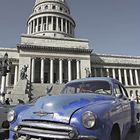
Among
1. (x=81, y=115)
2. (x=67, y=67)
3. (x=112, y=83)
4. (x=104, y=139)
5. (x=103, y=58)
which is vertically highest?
(x=103, y=58)

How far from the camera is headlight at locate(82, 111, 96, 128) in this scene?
298cm

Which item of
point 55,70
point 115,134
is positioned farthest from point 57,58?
point 115,134

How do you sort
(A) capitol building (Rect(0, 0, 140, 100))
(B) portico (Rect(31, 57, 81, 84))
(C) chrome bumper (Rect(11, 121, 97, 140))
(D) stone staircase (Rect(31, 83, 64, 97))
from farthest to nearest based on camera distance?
1. (B) portico (Rect(31, 57, 81, 84))
2. (A) capitol building (Rect(0, 0, 140, 100))
3. (D) stone staircase (Rect(31, 83, 64, 97))
4. (C) chrome bumper (Rect(11, 121, 97, 140))

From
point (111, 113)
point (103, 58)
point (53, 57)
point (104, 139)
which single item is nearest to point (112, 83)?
point (111, 113)

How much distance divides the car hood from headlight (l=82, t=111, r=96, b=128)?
9.3 inches

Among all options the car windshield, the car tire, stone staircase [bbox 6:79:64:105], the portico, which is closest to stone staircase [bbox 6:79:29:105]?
stone staircase [bbox 6:79:64:105]

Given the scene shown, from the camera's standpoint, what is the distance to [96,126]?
302cm

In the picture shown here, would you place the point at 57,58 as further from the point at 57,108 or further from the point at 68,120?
the point at 68,120

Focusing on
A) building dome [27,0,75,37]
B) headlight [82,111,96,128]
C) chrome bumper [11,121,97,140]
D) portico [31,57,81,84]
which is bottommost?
chrome bumper [11,121,97,140]

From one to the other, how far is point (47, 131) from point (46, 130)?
0.12 feet

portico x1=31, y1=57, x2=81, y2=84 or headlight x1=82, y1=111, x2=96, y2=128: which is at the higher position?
portico x1=31, y1=57, x2=81, y2=84

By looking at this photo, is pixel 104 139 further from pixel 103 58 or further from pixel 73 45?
pixel 103 58

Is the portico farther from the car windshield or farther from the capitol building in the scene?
the car windshield

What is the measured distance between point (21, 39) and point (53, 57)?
8.98m
